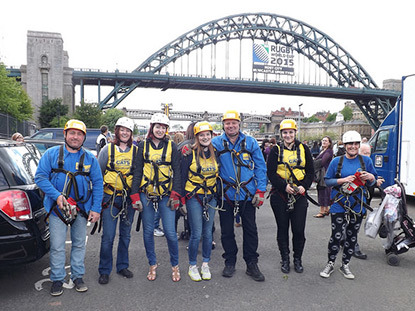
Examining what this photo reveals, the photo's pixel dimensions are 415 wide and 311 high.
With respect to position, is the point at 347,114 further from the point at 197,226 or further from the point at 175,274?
the point at 175,274

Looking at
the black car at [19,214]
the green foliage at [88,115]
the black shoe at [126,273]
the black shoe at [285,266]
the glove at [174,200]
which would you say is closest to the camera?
the black car at [19,214]

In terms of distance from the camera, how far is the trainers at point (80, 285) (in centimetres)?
369

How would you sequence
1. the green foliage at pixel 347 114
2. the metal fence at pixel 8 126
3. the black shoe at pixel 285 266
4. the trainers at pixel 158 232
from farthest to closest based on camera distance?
the green foliage at pixel 347 114 < the metal fence at pixel 8 126 < the trainers at pixel 158 232 < the black shoe at pixel 285 266

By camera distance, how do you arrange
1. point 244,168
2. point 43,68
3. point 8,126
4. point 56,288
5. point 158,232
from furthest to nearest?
point 43,68, point 8,126, point 158,232, point 244,168, point 56,288

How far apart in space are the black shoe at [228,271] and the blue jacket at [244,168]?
925 millimetres

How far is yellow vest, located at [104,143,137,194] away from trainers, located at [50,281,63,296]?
3.77 feet

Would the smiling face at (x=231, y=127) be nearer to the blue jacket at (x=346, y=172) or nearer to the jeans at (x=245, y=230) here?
the jeans at (x=245, y=230)

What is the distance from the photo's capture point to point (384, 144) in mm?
9594

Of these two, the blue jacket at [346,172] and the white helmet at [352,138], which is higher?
the white helmet at [352,138]

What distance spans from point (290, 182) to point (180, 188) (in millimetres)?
1476

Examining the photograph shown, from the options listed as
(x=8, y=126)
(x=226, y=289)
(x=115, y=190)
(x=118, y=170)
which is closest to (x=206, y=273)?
(x=226, y=289)

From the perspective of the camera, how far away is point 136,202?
383cm

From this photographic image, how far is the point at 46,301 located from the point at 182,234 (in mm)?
2882

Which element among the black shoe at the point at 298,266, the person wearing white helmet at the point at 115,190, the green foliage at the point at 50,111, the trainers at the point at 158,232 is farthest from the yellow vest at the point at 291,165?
the green foliage at the point at 50,111
